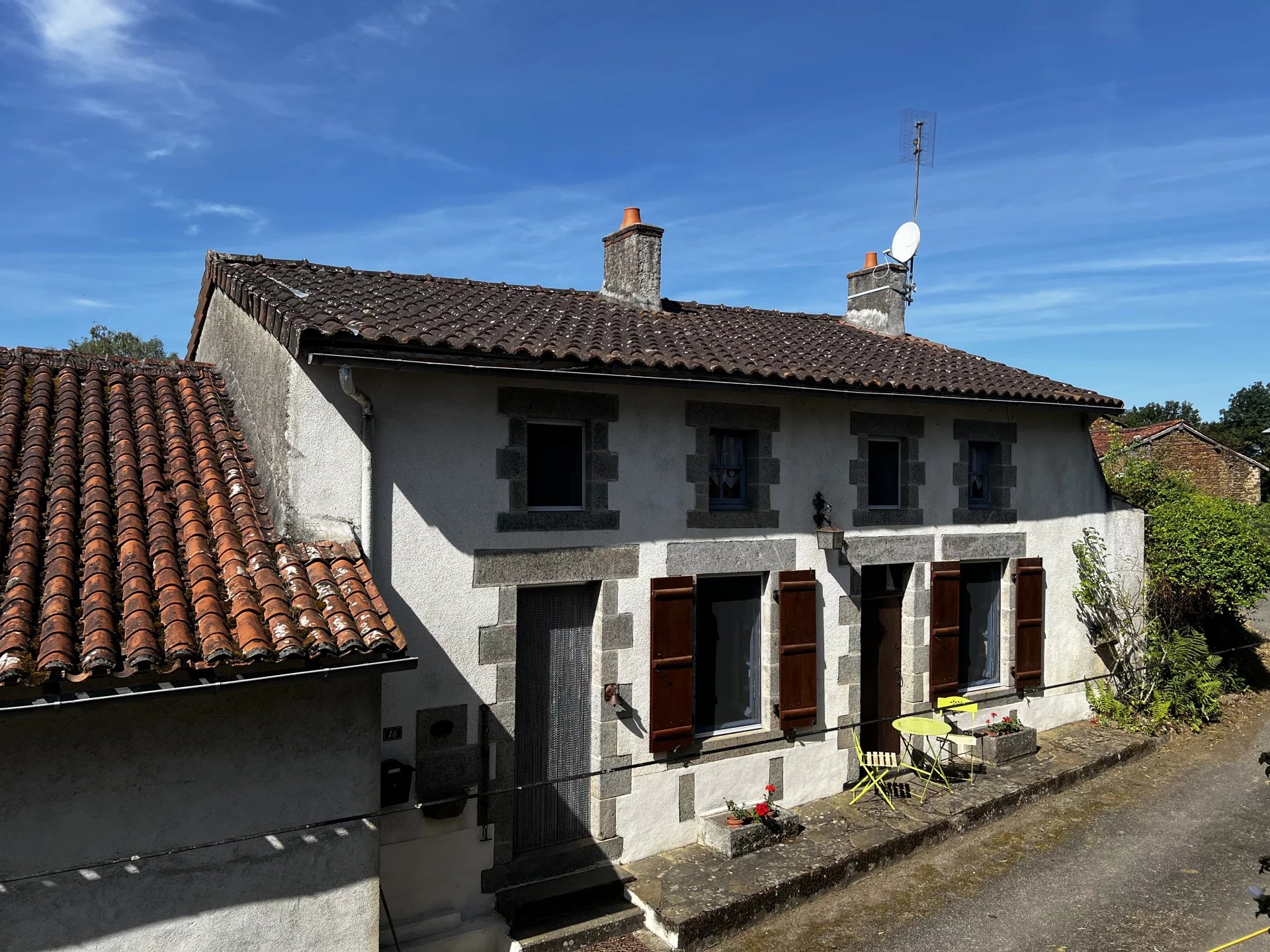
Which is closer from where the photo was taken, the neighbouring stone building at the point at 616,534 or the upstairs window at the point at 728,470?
the neighbouring stone building at the point at 616,534

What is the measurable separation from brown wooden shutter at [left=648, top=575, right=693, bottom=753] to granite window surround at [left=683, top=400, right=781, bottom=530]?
25.6 inches

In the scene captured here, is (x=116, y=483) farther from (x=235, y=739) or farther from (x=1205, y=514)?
(x=1205, y=514)

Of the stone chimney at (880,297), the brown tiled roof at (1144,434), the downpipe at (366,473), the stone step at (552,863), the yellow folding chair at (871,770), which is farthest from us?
the brown tiled roof at (1144,434)

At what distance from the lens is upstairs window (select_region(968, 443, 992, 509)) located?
10086mm

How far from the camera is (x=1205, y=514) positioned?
11836 millimetres

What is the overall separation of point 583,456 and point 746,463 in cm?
180

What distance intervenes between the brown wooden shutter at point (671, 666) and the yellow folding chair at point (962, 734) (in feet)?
10.0

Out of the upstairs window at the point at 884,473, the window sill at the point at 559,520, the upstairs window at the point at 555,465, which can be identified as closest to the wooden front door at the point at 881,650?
the upstairs window at the point at 884,473

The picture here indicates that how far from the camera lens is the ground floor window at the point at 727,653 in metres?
7.93

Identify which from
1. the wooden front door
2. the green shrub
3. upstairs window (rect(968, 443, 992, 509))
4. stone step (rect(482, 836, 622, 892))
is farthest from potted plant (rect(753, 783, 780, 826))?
the green shrub

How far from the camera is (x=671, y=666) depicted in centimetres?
742

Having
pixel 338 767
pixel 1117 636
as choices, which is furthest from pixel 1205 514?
pixel 338 767

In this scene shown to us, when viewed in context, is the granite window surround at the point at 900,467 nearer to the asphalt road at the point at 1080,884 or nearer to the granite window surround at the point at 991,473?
the granite window surround at the point at 991,473

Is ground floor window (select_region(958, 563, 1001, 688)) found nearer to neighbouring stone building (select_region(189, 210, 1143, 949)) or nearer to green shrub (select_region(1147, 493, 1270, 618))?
neighbouring stone building (select_region(189, 210, 1143, 949))
